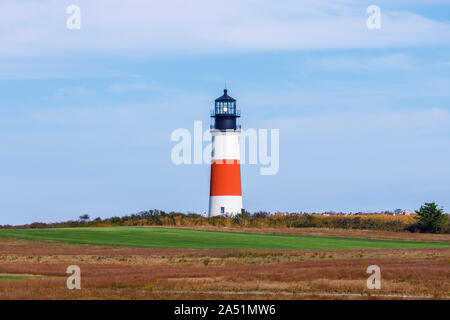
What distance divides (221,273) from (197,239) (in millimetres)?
29938

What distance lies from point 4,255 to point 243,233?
2925 cm

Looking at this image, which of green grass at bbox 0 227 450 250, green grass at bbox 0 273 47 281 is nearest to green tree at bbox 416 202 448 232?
green grass at bbox 0 227 450 250

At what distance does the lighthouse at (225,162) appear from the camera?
294ft

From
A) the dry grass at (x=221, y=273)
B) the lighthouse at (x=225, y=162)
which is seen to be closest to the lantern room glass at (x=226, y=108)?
the lighthouse at (x=225, y=162)

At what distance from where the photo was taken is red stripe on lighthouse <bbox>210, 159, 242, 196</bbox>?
89438 millimetres

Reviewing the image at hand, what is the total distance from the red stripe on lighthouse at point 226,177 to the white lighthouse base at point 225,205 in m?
0.50

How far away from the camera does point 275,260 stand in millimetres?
56125

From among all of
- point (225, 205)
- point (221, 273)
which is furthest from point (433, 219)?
point (221, 273)

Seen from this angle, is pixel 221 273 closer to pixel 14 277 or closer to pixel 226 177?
pixel 14 277

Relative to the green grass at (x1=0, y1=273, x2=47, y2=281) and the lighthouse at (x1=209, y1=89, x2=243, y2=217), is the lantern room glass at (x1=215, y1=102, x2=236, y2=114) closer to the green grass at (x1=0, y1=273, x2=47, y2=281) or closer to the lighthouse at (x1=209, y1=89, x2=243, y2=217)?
the lighthouse at (x1=209, y1=89, x2=243, y2=217)

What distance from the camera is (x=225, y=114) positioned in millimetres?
90000

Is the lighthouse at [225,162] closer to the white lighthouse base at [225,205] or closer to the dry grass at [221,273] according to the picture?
the white lighthouse base at [225,205]
